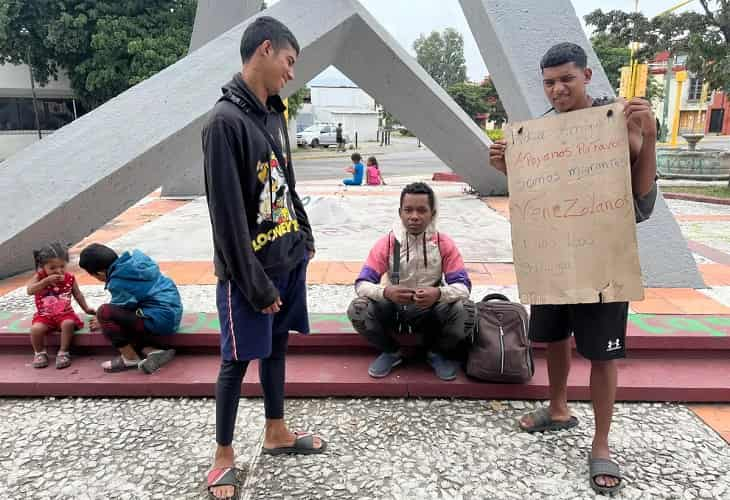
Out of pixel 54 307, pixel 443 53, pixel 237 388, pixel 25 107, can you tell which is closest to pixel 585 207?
pixel 237 388

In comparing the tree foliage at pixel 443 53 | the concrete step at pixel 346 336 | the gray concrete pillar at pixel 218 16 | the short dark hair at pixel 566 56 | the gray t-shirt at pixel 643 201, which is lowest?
the concrete step at pixel 346 336

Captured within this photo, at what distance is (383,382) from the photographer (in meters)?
2.99

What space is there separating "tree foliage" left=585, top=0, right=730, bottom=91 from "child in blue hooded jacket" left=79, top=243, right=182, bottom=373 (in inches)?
466

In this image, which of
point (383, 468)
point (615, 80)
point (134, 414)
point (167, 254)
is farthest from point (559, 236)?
point (615, 80)

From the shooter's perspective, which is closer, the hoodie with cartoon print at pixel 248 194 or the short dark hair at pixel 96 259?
the hoodie with cartoon print at pixel 248 194

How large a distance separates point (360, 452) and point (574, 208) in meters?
1.47

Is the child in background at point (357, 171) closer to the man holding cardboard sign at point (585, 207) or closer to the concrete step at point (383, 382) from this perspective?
the concrete step at point (383, 382)

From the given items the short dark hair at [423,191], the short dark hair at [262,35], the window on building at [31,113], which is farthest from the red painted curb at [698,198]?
the window on building at [31,113]

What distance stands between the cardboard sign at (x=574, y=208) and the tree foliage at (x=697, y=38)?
11037 mm

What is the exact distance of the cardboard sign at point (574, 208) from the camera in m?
2.03

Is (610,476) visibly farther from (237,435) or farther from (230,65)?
(230,65)

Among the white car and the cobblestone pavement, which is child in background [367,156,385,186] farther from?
the white car

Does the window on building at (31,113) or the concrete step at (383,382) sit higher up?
the window on building at (31,113)

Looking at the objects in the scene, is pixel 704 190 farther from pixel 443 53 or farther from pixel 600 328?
pixel 443 53
